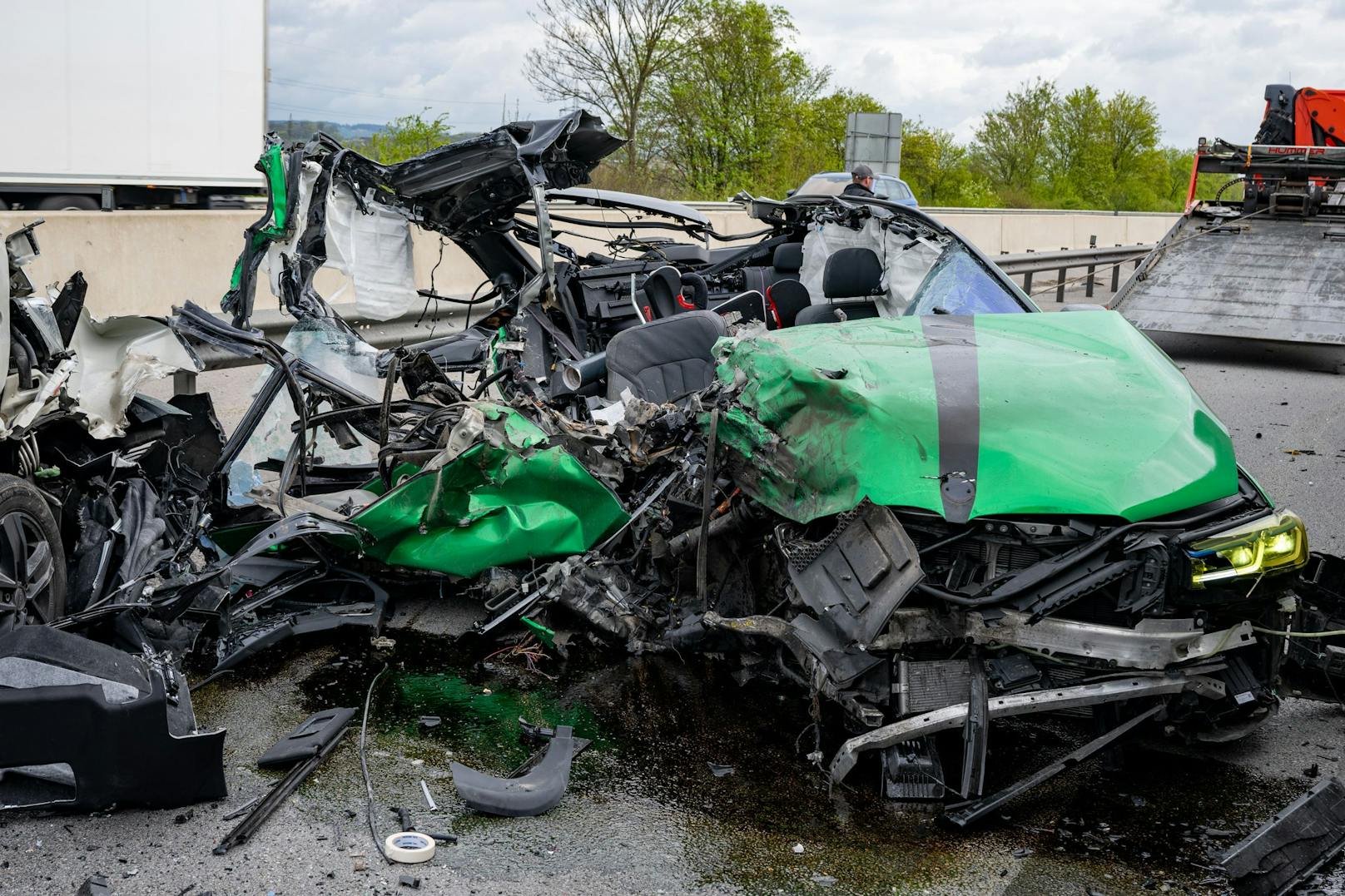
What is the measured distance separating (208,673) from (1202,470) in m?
3.84

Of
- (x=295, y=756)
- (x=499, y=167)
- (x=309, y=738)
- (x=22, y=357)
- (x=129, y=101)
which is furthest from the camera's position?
(x=129, y=101)

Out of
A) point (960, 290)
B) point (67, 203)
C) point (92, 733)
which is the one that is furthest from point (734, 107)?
point (92, 733)

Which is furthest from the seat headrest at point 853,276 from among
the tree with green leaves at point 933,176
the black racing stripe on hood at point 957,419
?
the tree with green leaves at point 933,176

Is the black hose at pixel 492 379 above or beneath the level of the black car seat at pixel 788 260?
beneath

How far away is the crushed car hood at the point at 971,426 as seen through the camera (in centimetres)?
378

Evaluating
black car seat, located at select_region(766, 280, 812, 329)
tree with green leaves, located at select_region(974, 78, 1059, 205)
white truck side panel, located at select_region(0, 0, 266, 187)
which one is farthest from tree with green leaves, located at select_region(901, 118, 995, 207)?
black car seat, located at select_region(766, 280, 812, 329)

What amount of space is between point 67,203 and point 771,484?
1347 cm

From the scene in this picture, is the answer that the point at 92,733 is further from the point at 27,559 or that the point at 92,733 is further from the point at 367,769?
the point at 27,559

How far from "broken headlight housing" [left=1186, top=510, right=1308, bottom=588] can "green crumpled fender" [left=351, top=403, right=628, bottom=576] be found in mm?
2315

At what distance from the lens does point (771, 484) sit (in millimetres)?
4285

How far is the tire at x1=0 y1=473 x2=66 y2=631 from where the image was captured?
164 inches

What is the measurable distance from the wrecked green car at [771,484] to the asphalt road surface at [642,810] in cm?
18

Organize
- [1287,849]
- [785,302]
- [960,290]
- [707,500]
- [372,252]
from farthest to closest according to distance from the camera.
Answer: [785,302], [372,252], [960,290], [707,500], [1287,849]

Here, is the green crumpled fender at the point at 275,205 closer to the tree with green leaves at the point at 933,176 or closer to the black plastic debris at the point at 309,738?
the black plastic debris at the point at 309,738
